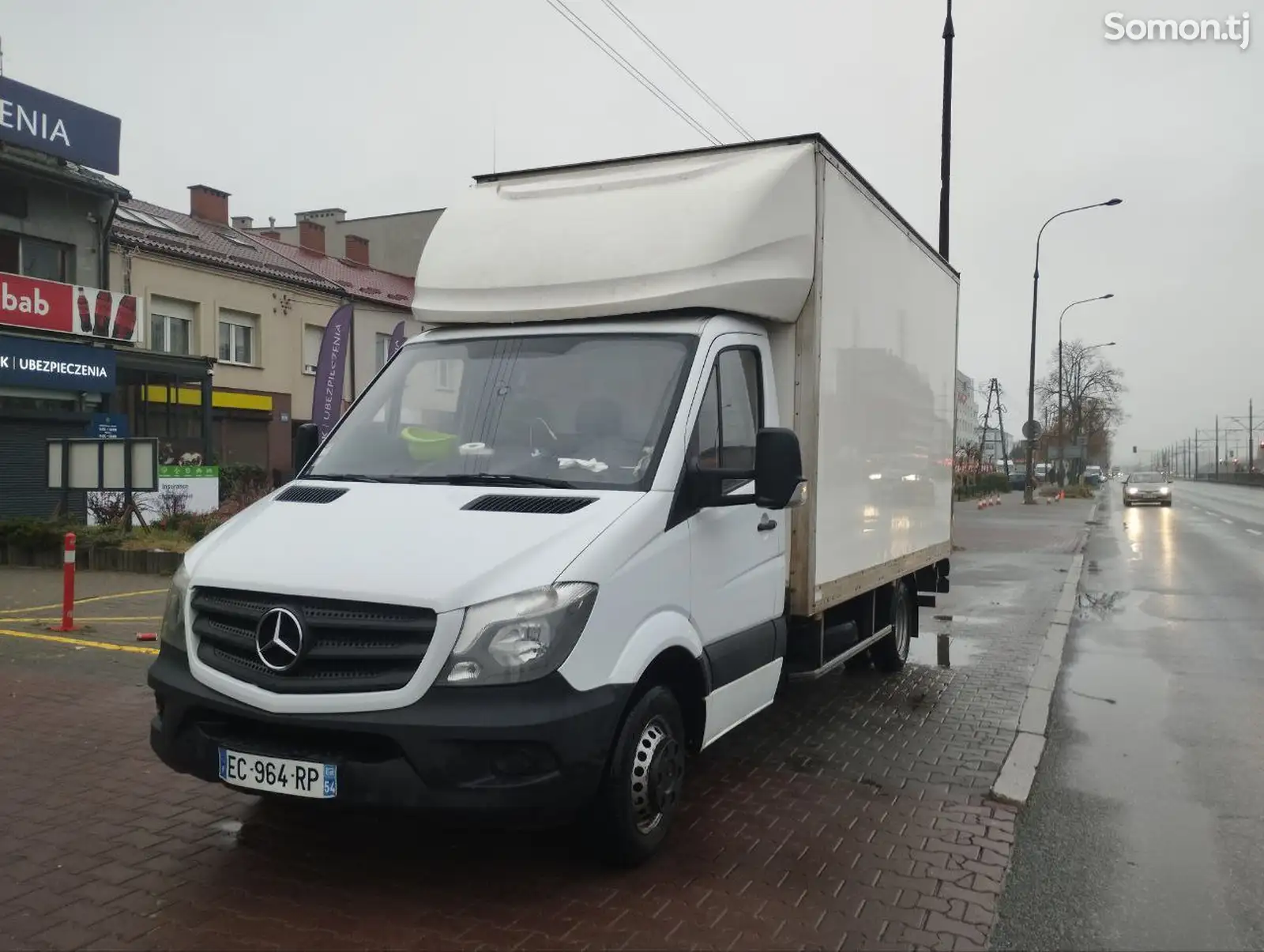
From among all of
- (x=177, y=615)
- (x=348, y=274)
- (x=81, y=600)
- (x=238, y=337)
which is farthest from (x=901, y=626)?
(x=348, y=274)

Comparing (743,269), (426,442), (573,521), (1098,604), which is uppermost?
(743,269)

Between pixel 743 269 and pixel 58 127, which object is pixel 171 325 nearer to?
pixel 58 127

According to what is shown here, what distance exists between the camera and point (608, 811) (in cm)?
403

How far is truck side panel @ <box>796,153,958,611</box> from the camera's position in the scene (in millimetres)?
5773

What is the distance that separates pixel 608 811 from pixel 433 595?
112cm

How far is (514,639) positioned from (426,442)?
1.48 metres

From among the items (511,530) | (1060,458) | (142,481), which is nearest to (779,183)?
(511,530)

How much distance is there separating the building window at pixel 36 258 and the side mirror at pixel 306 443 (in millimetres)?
20896

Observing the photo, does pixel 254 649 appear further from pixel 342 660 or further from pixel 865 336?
pixel 865 336

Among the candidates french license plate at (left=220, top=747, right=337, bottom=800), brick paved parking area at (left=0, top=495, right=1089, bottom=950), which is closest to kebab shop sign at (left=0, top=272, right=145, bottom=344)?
brick paved parking area at (left=0, top=495, right=1089, bottom=950)

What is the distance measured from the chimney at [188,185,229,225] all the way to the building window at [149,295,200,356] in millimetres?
7364

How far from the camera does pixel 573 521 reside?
3998mm

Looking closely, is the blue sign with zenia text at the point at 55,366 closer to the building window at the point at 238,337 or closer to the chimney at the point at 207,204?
the building window at the point at 238,337

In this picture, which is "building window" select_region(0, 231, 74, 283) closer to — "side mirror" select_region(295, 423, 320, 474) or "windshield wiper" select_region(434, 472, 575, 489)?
"side mirror" select_region(295, 423, 320, 474)
